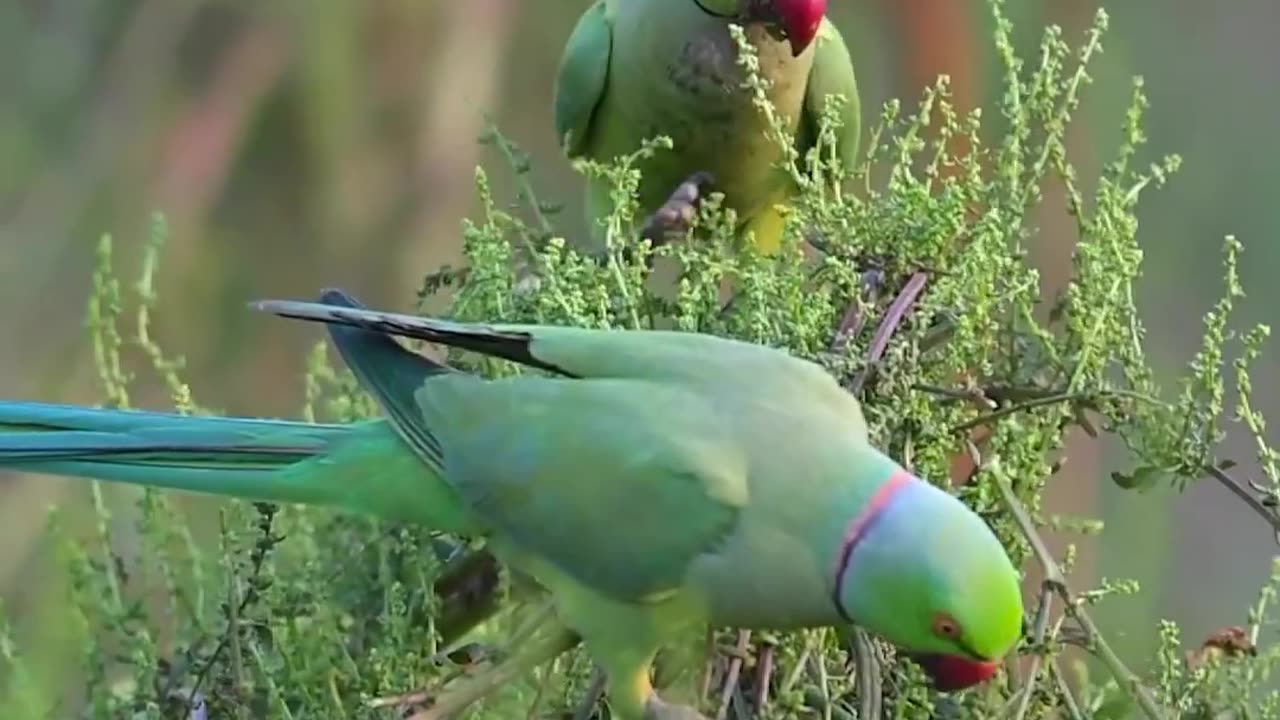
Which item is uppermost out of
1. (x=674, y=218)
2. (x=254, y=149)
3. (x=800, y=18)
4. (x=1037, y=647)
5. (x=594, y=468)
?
(x=254, y=149)

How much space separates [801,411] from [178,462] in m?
0.26

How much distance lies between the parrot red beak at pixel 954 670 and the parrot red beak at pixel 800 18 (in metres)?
0.48

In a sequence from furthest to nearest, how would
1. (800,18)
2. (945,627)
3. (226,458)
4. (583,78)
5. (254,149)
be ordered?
(254,149) → (583,78) → (800,18) → (226,458) → (945,627)

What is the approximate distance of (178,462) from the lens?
25.9 inches

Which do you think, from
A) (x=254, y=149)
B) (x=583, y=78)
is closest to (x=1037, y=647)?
(x=583, y=78)

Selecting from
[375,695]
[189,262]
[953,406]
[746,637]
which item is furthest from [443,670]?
[189,262]

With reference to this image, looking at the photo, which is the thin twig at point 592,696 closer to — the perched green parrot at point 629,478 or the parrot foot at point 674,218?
the perched green parrot at point 629,478

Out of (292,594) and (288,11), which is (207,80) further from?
(292,594)

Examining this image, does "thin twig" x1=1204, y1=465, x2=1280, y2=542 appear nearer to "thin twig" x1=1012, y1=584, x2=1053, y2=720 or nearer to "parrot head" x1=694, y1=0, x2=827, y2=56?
"thin twig" x1=1012, y1=584, x2=1053, y2=720

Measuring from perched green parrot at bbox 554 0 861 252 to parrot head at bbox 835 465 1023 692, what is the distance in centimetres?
43

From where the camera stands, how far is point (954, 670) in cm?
56

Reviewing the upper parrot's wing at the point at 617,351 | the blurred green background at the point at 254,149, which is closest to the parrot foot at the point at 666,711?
the upper parrot's wing at the point at 617,351

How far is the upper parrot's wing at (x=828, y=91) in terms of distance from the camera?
103 centimetres

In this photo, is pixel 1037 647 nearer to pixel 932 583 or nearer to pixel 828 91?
pixel 932 583
